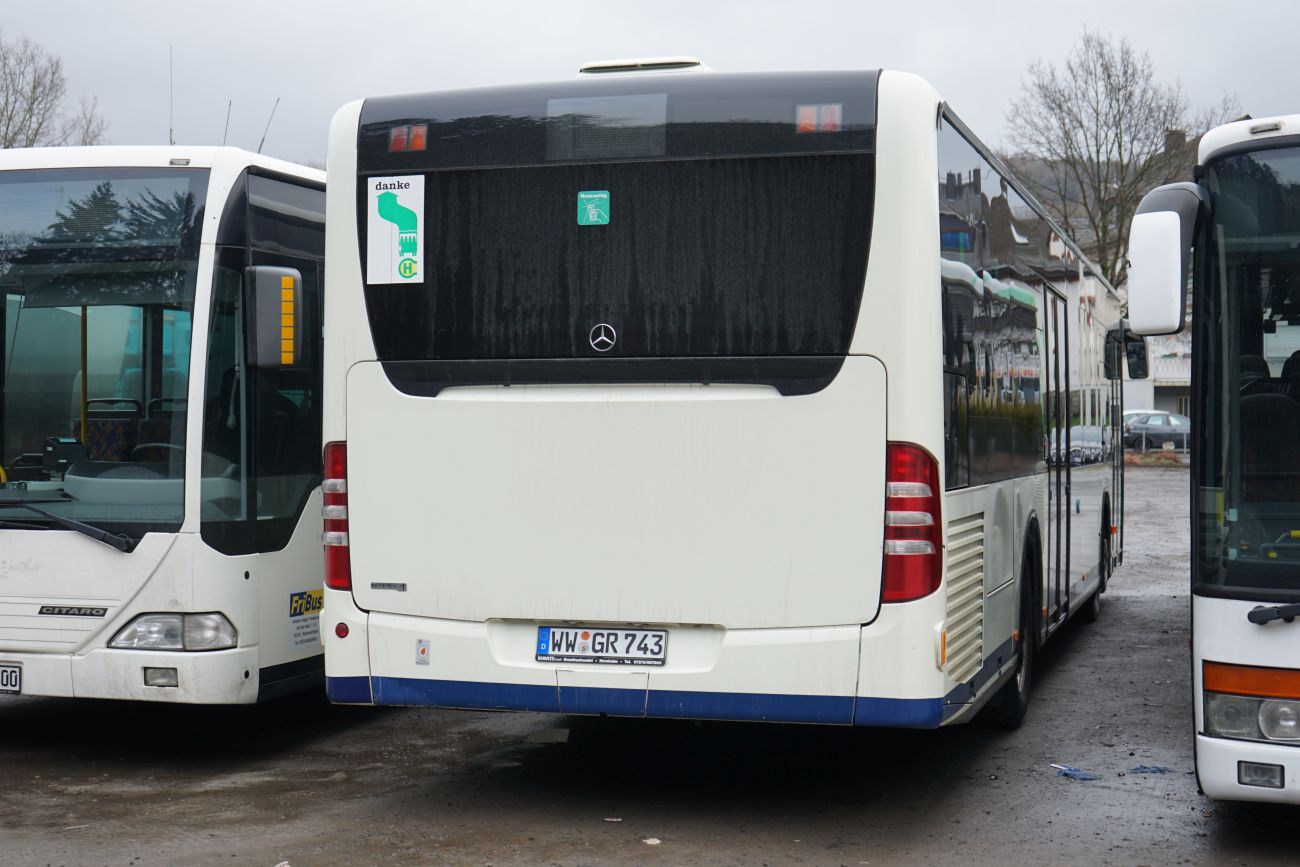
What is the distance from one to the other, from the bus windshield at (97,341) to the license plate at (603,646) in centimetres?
223

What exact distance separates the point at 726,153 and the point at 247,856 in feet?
11.1

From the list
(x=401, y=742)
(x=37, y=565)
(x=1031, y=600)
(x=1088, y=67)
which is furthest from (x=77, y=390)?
(x=1088, y=67)

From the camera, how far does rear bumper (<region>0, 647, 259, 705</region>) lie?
7652mm

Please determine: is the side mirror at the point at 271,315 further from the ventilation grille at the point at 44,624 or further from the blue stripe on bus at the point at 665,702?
the blue stripe on bus at the point at 665,702

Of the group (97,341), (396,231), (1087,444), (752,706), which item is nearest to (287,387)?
(97,341)

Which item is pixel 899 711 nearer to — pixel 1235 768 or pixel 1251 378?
pixel 1235 768

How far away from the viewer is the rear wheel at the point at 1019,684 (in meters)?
8.83

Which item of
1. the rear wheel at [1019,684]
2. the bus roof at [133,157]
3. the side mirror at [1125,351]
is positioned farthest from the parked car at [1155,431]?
the bus roof at [133,157]

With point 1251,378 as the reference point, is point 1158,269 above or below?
above

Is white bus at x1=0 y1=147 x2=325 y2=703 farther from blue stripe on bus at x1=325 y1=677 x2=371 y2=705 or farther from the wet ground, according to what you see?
blue stripe on bus at x1=325 y1=677 x2=371 y2=705

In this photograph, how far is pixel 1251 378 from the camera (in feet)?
20.2

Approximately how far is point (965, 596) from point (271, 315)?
351 centimetres

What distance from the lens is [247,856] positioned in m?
6.32

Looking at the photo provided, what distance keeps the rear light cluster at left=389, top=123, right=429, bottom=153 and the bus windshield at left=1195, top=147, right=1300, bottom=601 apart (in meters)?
3.24
